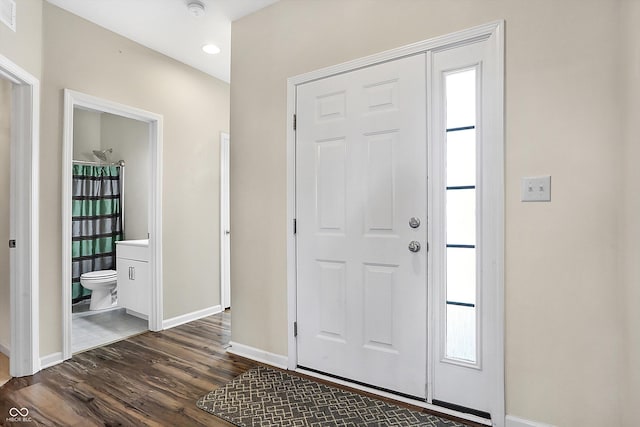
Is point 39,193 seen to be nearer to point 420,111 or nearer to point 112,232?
point 112,232

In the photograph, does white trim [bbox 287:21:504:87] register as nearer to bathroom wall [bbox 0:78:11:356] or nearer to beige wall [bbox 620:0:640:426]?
beige wall [bbox 620:0:640:426]

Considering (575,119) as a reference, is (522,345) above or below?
below

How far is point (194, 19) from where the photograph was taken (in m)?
2.75

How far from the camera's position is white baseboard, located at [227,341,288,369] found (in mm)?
2454

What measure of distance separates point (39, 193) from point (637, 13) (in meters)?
3.46

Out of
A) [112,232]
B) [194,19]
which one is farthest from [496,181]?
[112,232]

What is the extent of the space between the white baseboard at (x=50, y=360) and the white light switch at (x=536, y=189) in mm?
3226

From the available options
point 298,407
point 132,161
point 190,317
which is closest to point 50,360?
point 190,317

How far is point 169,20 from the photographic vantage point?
2.76 meters

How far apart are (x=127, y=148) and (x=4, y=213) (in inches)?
77.7

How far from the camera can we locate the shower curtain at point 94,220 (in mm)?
4160

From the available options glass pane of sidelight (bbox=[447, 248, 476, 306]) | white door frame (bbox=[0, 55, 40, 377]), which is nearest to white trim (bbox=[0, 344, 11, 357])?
white door frame (bbox=[0, 55, 40, 377])

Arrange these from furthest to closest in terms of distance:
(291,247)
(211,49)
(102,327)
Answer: (102,327)
(211,49)
(291,247)

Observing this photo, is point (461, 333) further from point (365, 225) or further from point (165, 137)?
point (165, 137)
